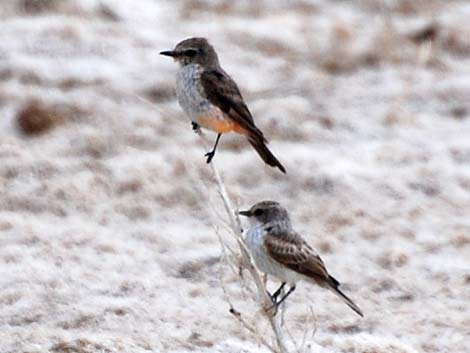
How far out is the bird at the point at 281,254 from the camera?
6656 mm

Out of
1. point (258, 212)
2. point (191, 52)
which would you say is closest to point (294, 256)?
point (258, 212)

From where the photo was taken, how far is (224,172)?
1023 cm

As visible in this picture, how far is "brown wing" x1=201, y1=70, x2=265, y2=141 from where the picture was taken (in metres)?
6.73

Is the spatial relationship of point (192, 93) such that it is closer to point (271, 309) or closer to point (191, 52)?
point (191, 52)

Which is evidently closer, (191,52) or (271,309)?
(271,309)

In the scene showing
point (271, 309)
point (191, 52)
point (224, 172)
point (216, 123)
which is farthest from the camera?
point (224, 172)

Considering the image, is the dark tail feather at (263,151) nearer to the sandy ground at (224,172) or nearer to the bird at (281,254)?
the bird at (281,254)

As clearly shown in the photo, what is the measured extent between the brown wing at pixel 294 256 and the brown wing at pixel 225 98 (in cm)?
48

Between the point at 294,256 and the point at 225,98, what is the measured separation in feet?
2.58

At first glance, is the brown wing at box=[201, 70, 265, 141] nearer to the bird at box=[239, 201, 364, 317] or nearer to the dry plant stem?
the bird at box=[239, 201, 364, 317]

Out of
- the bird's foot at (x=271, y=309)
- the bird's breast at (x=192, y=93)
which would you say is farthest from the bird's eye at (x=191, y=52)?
the bird's foot at (x=271, y=309)

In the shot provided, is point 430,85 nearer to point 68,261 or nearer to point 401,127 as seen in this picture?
point 401,127

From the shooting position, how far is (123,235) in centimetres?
941

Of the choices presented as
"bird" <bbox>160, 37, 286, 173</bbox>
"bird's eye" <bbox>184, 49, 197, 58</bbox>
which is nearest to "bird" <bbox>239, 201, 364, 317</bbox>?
"bird" <bbox>160, 37, 286, 173</bbox>
